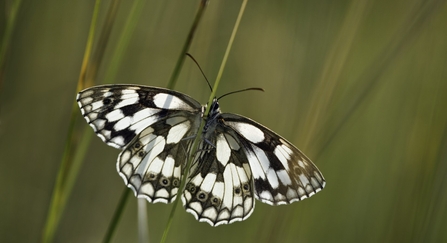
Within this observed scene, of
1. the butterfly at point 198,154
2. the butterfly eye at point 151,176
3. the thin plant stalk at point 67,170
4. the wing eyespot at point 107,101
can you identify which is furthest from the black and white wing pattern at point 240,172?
the thin plant stalk at point 67,170

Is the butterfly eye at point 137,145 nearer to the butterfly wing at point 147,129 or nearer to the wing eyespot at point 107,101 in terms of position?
the butterfly wing at point 147,129

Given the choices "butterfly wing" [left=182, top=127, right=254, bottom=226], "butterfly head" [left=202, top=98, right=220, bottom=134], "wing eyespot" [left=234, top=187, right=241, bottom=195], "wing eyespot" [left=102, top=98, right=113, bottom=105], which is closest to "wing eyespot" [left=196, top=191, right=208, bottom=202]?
"butterfly wing" [left=182, top=127, right=254, bottom=226]

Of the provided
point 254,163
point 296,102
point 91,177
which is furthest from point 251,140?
point 91,177

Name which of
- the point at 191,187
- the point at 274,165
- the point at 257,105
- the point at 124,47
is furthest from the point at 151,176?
the point at 257,105

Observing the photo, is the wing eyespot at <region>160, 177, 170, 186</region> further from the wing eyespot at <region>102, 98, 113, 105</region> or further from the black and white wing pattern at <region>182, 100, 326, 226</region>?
the wing eyespot at <region>102, 98, 113, 105</region>

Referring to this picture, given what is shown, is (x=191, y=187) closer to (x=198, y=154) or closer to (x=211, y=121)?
(x=198, y=154)

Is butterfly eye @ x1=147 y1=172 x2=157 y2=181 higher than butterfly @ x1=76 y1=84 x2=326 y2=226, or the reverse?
butterfly @ x1=76 y1=84 x2=326 y2=226
